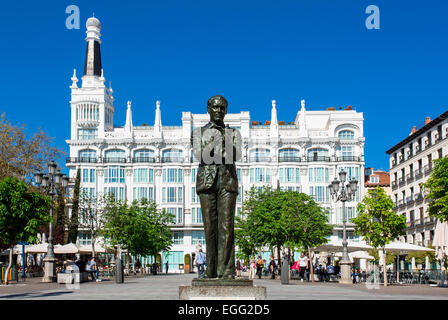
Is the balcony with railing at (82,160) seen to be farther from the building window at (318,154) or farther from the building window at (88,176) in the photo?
the building window at (318,154)

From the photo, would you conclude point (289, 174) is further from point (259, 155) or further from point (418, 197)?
point (418, 197)

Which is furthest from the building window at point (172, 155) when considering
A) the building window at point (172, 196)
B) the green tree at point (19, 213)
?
the green tree at point (19, 213)

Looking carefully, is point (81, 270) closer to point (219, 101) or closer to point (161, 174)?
point (219, 101)

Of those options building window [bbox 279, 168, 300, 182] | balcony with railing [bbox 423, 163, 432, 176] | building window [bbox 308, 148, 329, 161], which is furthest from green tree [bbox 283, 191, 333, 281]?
building window [bbox 308, 148, 329, 161]

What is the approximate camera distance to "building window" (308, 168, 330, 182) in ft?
257

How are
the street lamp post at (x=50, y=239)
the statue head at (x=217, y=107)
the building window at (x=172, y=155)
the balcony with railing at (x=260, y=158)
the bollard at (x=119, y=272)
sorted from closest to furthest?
the statue head at (x=217, y=107) → the bollard at (x=119, y=272) → the street lamp post at (x=50, y=239) → the balcony with railing at (x=260, y=158) → the building window at (x=172, y=155)

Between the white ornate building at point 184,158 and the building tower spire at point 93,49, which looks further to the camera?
the building tower spire at point 93,49

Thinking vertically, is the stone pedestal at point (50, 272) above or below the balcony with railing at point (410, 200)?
below

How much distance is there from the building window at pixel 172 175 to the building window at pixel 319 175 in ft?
58.6

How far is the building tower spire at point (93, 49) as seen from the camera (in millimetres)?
85188
